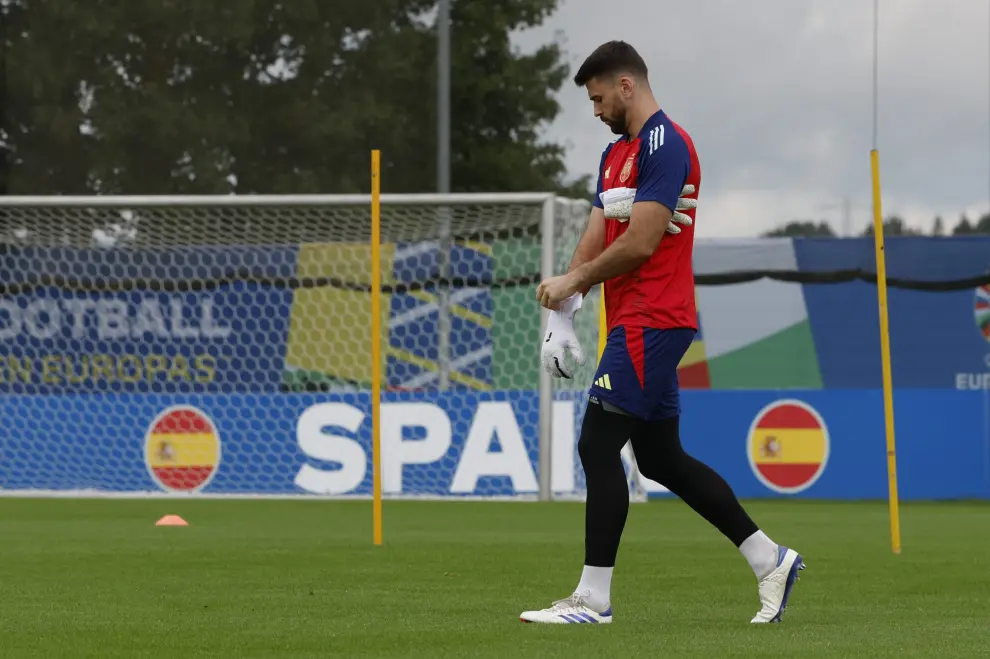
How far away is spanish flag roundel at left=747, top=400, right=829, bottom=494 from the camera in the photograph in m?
13.6

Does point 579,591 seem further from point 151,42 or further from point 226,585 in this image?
point 151,42

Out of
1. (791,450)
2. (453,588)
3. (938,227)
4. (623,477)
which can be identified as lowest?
(453,588)

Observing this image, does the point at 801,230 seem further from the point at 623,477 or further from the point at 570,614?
the point at 570,614

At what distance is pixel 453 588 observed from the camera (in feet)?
21.8

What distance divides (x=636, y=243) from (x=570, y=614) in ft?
3.77

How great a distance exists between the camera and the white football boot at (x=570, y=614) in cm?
541

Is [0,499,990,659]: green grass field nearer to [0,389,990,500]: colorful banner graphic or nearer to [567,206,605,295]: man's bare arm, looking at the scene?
[567,206,605,295]: man's bare arm

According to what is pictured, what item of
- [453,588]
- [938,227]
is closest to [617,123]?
[453,588]

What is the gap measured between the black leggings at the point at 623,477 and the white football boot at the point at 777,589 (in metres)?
0.16

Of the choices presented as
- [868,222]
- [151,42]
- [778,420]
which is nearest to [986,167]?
[868,222]

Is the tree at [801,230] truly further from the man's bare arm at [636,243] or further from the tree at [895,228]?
the man's bare arm at [636,243]

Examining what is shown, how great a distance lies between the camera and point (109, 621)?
550cm

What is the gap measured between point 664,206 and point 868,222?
519 inches

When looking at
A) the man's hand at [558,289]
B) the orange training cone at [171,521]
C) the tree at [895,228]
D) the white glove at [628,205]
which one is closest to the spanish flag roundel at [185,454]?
the orange training cone at [171,521]
